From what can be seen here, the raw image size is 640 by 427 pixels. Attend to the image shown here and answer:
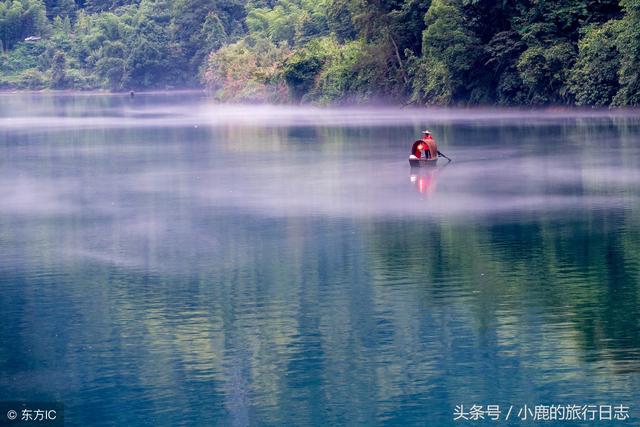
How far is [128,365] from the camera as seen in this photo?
1296cm

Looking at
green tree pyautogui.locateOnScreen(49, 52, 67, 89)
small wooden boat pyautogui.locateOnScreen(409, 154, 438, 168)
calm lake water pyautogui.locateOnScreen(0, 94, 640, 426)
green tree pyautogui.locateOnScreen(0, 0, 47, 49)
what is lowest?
green tree pyautogui.locateOnScreen(49, 52, 67, 89)

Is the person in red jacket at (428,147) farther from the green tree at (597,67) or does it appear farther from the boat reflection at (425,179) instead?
the green tree at (597,67)

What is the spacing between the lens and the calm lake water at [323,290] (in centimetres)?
1182

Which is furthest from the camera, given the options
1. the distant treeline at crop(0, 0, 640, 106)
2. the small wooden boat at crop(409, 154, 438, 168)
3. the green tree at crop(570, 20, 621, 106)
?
the distant treeline at crop(0, 0, 640, 106)

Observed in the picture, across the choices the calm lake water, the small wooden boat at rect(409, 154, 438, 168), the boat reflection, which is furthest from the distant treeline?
the boat reflection

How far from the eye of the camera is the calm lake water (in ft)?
A: 38.8

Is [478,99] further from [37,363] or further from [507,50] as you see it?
[37,363]

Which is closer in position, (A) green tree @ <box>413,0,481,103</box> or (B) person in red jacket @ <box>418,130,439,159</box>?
(B) person in red jacket @ <box>418,130,439,159</box>

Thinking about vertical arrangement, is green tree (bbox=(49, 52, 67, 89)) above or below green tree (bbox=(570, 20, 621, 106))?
below

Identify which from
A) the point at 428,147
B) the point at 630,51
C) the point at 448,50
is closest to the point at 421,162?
the point at 428,147

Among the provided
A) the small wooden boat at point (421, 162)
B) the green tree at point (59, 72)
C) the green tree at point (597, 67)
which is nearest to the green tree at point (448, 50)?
the green tree at point (597, 67)

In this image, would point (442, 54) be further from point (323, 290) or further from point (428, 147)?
point (323, 290)

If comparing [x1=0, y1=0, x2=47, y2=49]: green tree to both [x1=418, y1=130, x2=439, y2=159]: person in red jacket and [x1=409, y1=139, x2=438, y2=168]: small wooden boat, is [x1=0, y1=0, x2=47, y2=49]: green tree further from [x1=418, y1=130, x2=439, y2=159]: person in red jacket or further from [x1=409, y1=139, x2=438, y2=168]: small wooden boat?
[x1=418, y1=130, x2=439, y2=159]: person in red jacket

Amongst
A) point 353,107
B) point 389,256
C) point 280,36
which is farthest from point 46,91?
point 389,256
